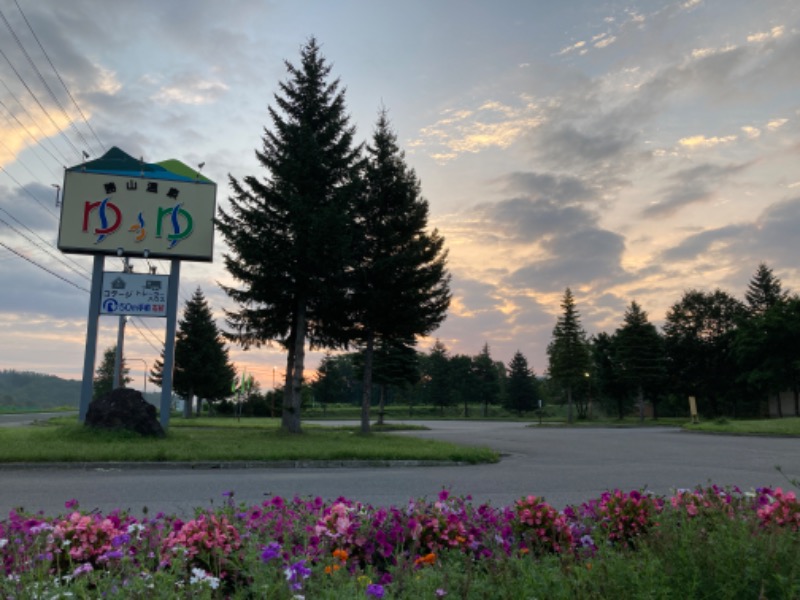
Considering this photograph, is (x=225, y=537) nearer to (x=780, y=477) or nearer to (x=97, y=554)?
(x=97, y=554)

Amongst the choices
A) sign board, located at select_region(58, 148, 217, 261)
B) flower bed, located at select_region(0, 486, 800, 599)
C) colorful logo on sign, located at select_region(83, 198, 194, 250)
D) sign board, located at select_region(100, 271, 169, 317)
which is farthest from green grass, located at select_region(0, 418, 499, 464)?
flower bed, located at select_region(0, 486, 800, 599)

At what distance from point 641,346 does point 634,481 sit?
170 ft

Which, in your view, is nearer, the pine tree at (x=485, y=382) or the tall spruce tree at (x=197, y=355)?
the tall spruce tree at (x=197, y=355)

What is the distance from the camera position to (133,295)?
21.6 m

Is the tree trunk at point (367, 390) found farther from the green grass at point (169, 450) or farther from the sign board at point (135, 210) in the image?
the sign board at point (135, 210)

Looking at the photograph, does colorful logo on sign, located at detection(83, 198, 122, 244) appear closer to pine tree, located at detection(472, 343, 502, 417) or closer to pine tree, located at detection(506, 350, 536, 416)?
pine tree, located at detection(506, 350, 536, 416)

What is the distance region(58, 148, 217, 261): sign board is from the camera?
22.0 metres

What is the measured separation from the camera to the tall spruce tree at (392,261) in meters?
23.0

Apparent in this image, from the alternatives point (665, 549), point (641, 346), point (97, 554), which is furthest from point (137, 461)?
point (641, 346)

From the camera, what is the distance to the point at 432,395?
3435 inches

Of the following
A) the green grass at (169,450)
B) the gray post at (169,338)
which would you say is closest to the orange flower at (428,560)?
the green grass at (169,450)

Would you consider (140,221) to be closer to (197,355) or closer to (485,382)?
(197,355)

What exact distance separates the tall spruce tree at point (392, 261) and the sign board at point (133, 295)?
23.8 feet

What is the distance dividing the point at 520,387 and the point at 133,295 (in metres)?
68.2
